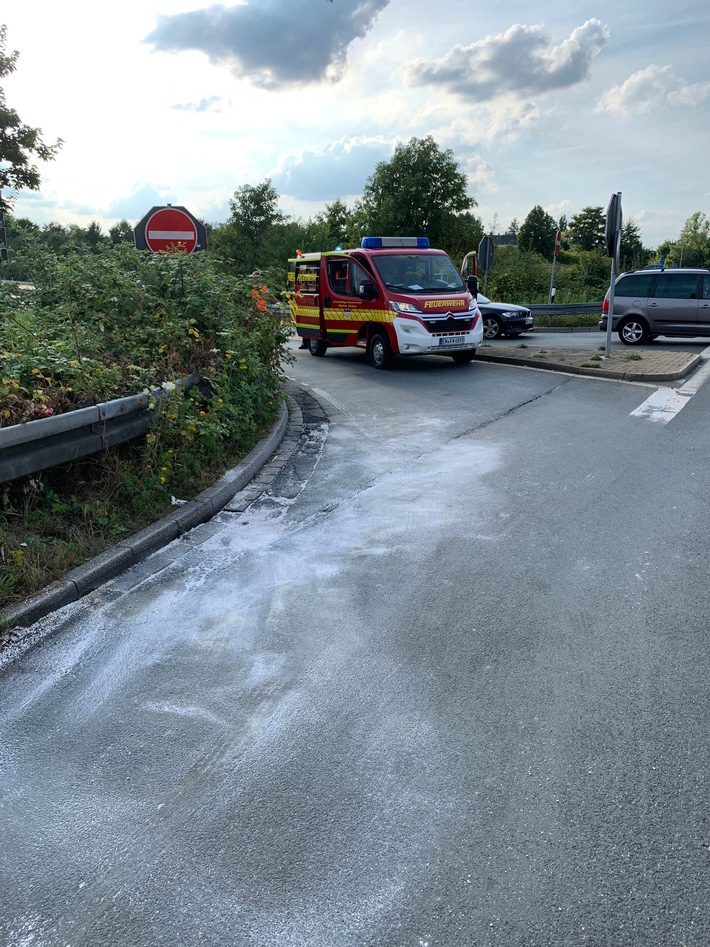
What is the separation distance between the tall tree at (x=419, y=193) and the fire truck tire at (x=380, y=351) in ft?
120

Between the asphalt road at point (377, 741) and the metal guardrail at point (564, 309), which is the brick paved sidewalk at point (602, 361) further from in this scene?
the metal guardrail at point (564, 309)

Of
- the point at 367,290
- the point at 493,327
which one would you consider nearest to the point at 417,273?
the point at 367,290

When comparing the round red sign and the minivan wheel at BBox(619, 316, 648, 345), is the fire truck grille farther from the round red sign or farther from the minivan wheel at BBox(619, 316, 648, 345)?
the minivan wheel at BBox(619, 316, 648, 345)

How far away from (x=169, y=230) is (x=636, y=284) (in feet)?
41.8

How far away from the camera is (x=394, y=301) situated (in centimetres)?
1380

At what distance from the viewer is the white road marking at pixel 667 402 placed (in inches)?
379

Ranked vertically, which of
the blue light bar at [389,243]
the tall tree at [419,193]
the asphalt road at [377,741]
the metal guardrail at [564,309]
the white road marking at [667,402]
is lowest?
the asphalt road at [377,741]

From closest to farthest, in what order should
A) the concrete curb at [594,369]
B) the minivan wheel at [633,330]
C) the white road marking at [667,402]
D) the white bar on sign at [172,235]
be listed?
1. the white road marking at [667,402]
2. the white bar on sign at [172,235]
3. the concrete curb at [594,369]
4. the minivan wheel at [633,330]

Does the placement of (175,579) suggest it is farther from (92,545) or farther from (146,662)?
(146,662)

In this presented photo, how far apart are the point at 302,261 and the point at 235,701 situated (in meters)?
14.5

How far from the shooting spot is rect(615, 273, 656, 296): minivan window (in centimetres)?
1872

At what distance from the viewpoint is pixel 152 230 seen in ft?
32.3

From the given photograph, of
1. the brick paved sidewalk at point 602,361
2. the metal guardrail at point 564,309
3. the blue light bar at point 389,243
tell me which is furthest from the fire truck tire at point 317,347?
the metal guardrail at point 564,309

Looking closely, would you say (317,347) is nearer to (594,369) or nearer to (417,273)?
(417,273)
